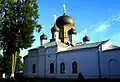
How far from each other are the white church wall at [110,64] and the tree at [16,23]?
12.5 metres

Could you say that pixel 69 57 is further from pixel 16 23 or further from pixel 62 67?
pixel 16 23

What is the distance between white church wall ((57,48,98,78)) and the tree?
251 inches

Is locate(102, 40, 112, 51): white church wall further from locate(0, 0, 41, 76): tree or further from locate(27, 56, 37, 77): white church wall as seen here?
locate(27, 56, 37, 77): white church wall

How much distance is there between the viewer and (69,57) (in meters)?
33.7

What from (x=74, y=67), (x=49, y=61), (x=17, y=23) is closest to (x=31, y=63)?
(x=49, y=61)

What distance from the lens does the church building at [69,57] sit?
29.0 m

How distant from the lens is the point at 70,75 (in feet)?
109

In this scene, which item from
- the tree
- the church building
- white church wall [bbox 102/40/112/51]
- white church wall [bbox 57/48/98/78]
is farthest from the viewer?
the tree

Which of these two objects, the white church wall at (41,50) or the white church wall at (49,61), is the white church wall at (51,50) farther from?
the white church wall at (41,50)

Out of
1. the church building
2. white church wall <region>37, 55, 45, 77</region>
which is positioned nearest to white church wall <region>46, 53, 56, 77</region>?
the church building

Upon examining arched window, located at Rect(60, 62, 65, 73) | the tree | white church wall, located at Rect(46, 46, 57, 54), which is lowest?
arched window, located at Rect(60, 62, 65, 73)

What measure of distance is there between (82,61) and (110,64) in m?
4.55

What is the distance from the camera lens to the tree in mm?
33906

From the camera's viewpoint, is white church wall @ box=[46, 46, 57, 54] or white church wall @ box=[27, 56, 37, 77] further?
white church wall @ box=[27, 56, 37, 77]
